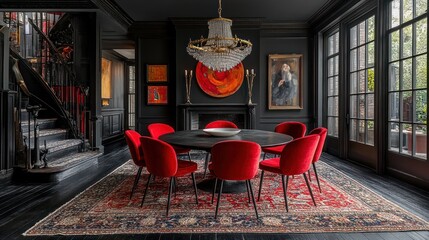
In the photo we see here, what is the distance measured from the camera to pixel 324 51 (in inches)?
248

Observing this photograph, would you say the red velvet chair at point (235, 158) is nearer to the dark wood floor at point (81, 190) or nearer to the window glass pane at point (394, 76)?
the dark wood floor at point (81, 190)

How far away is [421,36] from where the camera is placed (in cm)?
353

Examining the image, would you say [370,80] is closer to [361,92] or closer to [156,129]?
[361,92]

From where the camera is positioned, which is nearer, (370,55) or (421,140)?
(421,140)

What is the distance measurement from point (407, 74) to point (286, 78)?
2.95m

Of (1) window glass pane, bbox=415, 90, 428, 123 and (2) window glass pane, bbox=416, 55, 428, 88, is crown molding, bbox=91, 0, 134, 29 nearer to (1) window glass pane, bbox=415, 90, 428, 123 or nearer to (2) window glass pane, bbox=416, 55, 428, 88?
(2) window glass pane, bbox=416, 55, 428, 88

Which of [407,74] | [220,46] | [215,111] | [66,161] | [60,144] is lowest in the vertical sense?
[66,161]

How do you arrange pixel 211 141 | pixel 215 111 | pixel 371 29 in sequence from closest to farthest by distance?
1. pixel 211 141
2. pixel 371 29
3. pixel 215 111

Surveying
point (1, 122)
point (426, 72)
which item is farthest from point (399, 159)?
point (1, 122)

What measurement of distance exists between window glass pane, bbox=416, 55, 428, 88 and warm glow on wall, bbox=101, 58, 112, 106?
736 cm

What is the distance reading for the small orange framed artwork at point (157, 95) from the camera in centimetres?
662

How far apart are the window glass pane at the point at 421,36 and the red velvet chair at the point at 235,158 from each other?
9.20 feet

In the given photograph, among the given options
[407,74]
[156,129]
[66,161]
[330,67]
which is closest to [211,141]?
[156,129]

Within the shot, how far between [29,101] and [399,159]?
6797mm
